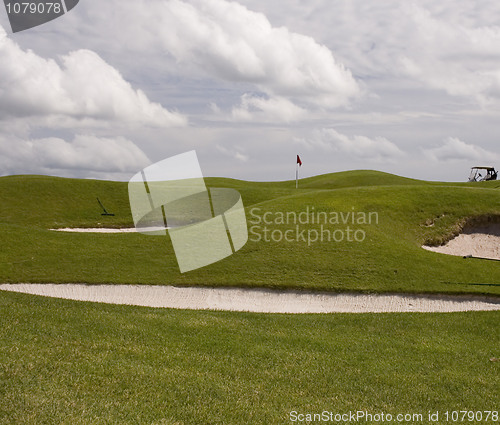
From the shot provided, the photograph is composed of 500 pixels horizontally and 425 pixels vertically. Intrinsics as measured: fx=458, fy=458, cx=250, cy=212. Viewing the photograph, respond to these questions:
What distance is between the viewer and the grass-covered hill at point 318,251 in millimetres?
26234

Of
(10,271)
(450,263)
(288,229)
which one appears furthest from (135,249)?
(450,263)

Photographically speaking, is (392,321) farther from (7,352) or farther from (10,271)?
(10,271)

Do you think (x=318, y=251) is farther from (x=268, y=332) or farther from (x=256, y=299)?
(x=268, y=332)

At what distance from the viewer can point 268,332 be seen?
16.9m

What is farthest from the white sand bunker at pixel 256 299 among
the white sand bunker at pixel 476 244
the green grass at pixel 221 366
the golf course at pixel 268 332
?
the white sand bunker at pixel 476 244

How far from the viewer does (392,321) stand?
63.5ft

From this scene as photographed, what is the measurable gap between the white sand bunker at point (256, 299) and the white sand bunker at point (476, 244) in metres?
9.06

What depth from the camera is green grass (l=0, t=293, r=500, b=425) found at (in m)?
9.91

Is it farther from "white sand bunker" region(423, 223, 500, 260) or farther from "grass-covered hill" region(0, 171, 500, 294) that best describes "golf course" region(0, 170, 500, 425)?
"white sand bunker" region(423, 223, 500, 260)

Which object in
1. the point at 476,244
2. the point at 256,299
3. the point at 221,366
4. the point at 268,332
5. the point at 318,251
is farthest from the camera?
the point at 476,244

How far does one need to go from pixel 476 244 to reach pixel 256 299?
18.8 m

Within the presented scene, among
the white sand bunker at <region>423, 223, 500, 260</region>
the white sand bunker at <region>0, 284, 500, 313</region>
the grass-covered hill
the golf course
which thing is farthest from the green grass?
the white sand bunker at <region>423, 223, 500, 260</region>

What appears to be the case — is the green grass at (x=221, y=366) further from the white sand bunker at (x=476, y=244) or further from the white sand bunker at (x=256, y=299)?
the white sand bunker at (x=476, y=244)

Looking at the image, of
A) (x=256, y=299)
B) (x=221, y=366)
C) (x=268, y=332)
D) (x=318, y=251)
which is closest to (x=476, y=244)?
(x=318, y=251)
